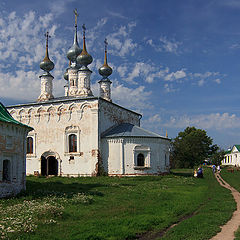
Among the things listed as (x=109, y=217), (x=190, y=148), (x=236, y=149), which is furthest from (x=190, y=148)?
(x=109, y=217)

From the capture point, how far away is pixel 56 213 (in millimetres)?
9805

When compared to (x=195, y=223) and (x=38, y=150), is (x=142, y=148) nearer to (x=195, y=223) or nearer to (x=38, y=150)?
(x=38, y=150)

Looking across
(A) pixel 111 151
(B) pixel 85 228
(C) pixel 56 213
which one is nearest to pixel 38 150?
(A) pixel 111 151

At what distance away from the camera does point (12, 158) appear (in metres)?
14.9

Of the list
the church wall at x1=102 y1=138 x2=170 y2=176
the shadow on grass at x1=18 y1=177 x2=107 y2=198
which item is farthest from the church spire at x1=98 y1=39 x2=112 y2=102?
the shadow on grass at x1=18 y1=177 x2=107 y2=198

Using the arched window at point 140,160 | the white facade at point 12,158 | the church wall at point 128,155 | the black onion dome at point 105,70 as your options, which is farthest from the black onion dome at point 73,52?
the white facade at point 12,158

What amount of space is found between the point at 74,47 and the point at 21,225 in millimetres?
27744

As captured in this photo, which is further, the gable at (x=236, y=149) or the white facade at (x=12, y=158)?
the gable at (x=236, y=149)

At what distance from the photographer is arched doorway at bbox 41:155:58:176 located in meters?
29.4

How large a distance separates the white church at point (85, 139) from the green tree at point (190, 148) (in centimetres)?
2601

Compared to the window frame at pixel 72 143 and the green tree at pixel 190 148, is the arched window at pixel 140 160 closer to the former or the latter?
the window frame at pixel 72 143

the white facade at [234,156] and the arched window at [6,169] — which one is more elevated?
the arched window at [6,169]

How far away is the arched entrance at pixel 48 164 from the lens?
29.4 meters

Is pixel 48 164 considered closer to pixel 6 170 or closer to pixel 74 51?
pixel 74 51
